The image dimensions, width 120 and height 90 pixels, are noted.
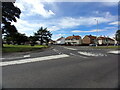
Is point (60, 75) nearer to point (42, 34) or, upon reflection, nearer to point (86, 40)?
point (42, 34)

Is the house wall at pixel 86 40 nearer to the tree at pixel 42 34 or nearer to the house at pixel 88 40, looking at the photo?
the house at pixel 88 40

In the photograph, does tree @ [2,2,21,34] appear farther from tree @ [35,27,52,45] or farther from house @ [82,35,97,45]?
house @ [82,35,97,45]

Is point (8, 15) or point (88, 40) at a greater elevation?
point (8, 15)

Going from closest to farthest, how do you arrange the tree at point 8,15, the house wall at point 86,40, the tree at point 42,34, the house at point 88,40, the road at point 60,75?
the road at point 60,75 < the tree at point 8,15 < the tree at point 42,34 < the house at point 88,40 < the house wall at point 86,40

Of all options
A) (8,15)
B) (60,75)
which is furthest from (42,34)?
(60,75)

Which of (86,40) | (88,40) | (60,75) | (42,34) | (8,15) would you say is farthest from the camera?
(86,40)

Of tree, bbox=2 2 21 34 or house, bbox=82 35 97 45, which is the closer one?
tree, bbox=2 2 21 34

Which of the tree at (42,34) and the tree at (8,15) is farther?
the tree at (42,34)

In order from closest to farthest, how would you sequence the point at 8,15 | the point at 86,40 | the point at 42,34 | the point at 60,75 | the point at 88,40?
the point at 60,75, the point at 8,15, the point at 42,34, the point at 88,40, the point at 86,40

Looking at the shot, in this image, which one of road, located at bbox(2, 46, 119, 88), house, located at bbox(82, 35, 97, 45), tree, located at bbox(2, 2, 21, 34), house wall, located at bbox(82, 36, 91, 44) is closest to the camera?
road, located at bbox(2, 46, 119, 88)

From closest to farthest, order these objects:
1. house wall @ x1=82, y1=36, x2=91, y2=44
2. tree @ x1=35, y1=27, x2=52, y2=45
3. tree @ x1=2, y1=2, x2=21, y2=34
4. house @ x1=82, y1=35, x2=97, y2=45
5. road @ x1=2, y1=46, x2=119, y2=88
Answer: road @ x1=2, y1=46, x2=119, y2=88, tree @ x1=2, y1=2, x2=21, y2=34, tree @ x1=35, y1=27, x2=52, y2=45, house @ x1=82, y1=35, x2=97, y2=45, house wall @ x1=82, y1=36, x2=91, y2=44

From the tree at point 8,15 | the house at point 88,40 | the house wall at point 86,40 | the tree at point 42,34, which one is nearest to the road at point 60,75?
the tree at point 8,15

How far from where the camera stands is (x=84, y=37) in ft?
245

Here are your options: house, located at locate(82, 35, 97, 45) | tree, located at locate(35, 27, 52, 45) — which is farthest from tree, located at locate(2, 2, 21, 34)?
house, located at locate(82, 35, 97, 45)
